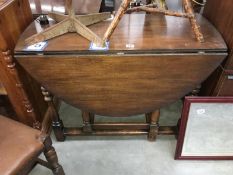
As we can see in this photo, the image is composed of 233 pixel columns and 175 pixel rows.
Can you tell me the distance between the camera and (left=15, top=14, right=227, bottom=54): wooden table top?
107cm

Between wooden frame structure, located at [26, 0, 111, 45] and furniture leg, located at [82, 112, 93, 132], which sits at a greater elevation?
wooden frame structure, located at [26, 0, 111, 45]

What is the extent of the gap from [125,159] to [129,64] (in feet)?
2.35

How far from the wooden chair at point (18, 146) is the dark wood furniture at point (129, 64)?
0.84ft

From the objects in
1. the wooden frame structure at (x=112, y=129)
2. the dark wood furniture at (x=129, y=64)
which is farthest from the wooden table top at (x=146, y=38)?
the wooden frame structure at (x=112, y=129)

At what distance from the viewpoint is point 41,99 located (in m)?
1.62

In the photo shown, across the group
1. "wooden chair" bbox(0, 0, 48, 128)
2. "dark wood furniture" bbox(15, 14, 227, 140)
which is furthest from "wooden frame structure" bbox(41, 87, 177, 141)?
"dark wood furniture" bbox(15, 14, 227, 140)

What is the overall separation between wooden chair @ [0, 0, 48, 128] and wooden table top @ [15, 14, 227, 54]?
62 millimetres

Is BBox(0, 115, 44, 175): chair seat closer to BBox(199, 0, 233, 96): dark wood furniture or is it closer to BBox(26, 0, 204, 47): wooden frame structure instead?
BBox(26, 0, 204, 47): wooden frame structure

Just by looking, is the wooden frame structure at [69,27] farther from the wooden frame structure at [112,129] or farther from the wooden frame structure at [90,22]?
the wooden frame structure at [112,129]

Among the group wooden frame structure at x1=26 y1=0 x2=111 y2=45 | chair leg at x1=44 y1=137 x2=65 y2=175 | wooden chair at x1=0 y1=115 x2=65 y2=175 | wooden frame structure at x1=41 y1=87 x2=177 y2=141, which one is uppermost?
wooden frame structure at x1=26 y1=0 x2=111 y2=45

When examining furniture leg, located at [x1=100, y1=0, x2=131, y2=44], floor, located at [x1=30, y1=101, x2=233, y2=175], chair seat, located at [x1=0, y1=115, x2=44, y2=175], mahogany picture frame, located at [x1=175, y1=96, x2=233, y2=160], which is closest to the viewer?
chair seat, located at [x1=0, y1=115, x2=44, y2=175]

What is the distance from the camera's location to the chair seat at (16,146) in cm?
92

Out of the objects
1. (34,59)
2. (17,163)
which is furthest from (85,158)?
(34,59)

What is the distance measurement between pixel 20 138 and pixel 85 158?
23.6 inches
